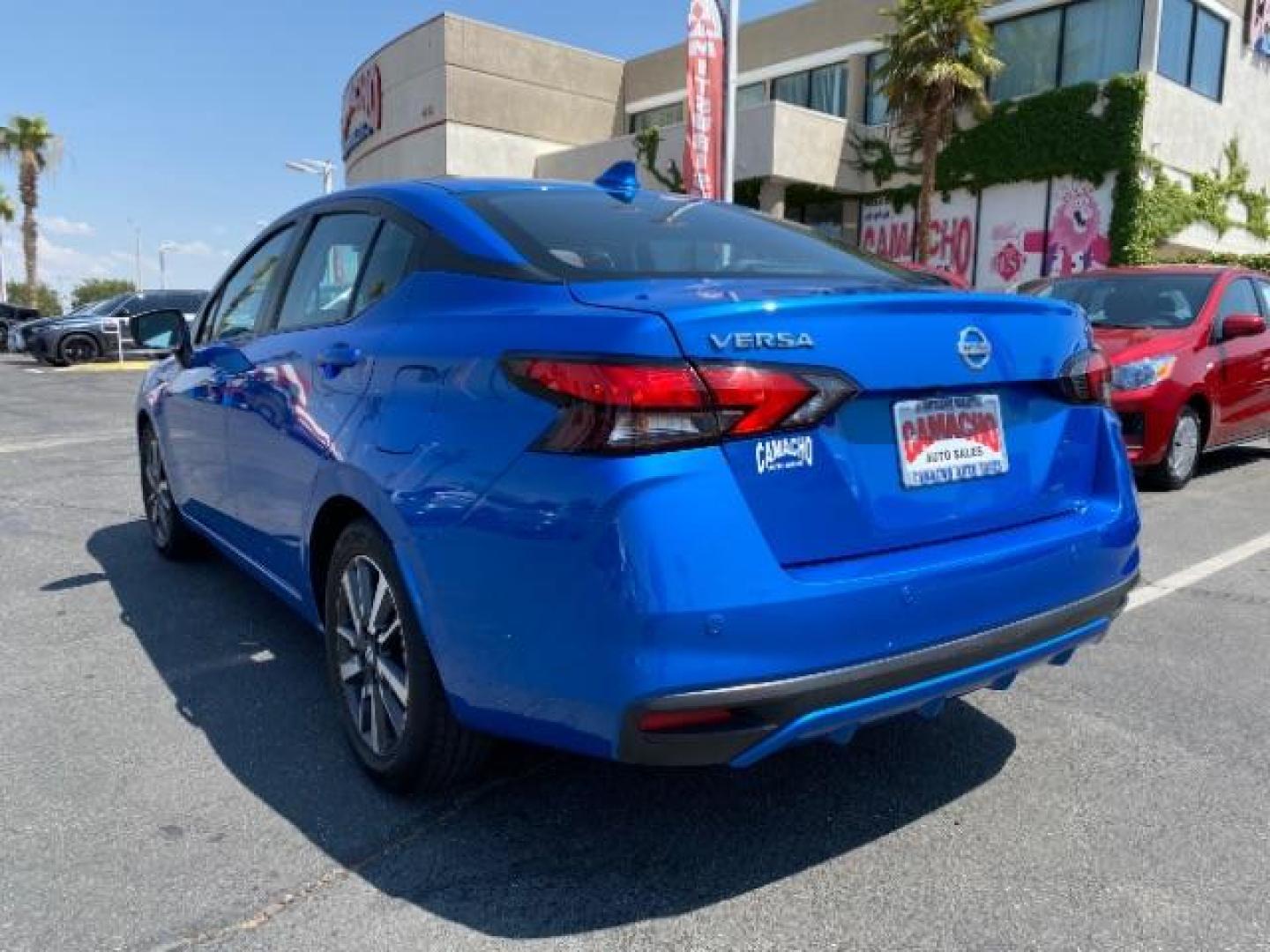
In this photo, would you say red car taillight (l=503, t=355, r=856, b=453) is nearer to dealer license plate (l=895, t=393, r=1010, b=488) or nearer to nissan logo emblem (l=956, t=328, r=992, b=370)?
dealer license plate (l=895, t=393, r=1010, b=488)

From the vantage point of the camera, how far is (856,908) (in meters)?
2.17

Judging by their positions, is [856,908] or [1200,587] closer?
[856,908]

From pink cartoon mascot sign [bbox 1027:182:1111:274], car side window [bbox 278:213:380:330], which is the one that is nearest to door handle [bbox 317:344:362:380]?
car side window [bbox 278:213:380:330]

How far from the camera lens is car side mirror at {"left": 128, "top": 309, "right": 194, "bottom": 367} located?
14.8 feet

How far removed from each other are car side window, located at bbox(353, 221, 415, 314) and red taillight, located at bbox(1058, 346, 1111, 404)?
169cm

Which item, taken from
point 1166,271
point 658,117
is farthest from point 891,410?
point 658,117

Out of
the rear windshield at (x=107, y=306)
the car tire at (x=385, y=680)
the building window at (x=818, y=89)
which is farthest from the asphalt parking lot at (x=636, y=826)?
the building window at (x=818, y=89)

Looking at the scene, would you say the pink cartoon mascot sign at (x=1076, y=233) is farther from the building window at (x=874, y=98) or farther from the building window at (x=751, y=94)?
the building window at (x=751, y=94)

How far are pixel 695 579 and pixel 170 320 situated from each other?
3738 mm

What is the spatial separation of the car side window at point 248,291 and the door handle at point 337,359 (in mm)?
947

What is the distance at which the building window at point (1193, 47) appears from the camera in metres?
20.2

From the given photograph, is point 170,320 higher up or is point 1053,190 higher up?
point 1053,190

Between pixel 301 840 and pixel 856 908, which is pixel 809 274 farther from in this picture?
pixel 301 840

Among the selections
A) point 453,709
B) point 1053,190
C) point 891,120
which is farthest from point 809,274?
point 891,120
